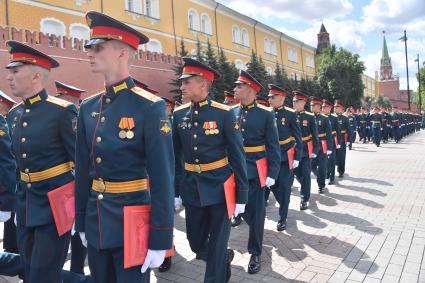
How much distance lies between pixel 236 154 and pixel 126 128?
1539 millimetres

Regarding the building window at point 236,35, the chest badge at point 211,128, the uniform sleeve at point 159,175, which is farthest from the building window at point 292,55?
the uniform sleeve at point 159,175

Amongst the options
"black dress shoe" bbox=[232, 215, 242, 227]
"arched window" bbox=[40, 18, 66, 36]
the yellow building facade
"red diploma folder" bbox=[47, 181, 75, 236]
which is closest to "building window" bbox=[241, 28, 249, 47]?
the yellow building facade

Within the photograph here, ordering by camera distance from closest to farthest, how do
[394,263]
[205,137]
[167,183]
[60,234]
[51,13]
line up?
[167,183] → [60,234] → [205,137] → [394,263] → [51,13]

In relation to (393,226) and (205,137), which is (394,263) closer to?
(393,226)

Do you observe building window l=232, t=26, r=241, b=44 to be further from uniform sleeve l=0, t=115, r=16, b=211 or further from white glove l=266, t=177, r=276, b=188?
uniform sleeve l=0, t=115, r=16, b=211

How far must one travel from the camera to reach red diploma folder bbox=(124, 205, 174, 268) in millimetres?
2340

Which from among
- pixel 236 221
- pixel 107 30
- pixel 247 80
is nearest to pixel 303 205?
pixel 236 221

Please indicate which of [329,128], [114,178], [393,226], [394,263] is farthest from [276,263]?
[329,128]

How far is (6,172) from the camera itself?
4.09 metres

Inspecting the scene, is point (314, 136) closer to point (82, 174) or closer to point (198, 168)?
point (198, 168)

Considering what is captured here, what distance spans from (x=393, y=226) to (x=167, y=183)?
4.73m

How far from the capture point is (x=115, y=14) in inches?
1013

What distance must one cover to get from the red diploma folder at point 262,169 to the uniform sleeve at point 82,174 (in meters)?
2.55

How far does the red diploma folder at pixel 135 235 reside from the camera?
2340mm
